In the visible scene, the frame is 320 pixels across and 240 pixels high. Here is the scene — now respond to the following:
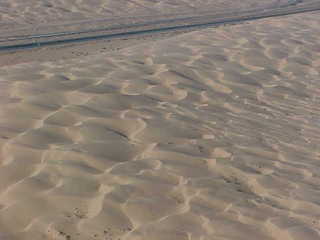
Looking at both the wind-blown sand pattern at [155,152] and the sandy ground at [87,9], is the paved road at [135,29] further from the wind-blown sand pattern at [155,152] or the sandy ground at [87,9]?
the wind-blown sand pattern at [155,152]

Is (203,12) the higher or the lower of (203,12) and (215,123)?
the lower

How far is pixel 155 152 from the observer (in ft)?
15.7

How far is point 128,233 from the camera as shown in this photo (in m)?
3.50

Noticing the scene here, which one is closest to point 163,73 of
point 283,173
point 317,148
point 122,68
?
point 122,68

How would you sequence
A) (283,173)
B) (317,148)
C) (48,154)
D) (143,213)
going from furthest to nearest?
(317,148)
(283,173)
(48,154)
(143,213)

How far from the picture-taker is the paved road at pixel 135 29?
44.8 ft

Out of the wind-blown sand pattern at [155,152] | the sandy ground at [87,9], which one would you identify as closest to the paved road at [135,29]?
the sandy ground at [87,9]

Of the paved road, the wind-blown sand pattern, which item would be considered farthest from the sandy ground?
the wind-blown sand pattern

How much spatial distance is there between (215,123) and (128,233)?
99.1 inches

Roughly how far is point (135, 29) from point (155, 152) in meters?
11.8

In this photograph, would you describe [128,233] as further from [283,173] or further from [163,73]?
[163,73]

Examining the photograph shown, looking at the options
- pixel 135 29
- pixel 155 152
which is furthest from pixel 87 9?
pixel 155 152

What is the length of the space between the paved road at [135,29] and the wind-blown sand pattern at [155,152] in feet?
19.3

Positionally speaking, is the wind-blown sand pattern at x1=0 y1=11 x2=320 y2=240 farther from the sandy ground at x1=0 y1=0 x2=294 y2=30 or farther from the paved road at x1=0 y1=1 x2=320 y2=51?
the sandy ground at x1=0 y1=0 x2=294 y2=30
